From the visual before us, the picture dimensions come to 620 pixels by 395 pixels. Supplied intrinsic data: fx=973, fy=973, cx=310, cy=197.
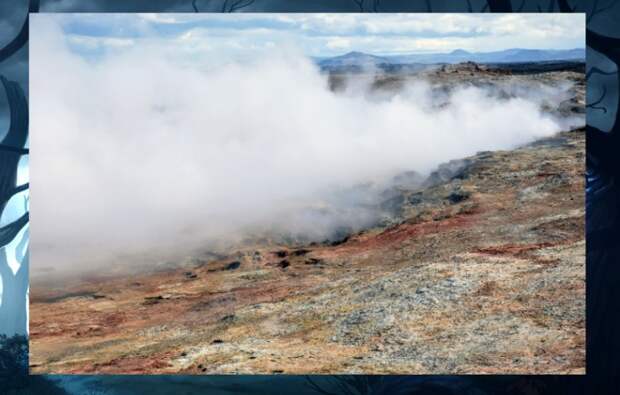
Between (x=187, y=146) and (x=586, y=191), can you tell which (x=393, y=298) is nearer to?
(x=586, y=191)

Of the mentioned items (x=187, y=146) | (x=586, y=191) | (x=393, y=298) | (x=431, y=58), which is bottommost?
(x=393, y=298)

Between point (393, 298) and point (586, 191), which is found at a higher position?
point (586, 191)

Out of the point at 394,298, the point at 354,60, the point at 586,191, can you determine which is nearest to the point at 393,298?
the point at 394,298

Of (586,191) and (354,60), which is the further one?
(354,60)

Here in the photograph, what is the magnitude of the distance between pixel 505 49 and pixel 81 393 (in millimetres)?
3323

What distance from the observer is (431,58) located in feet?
19.6

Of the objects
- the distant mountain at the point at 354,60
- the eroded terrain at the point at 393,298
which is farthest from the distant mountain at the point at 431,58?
the eroded terrain at the point at 393,298

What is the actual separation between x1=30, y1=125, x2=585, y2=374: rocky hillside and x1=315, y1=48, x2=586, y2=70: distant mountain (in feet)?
1.80

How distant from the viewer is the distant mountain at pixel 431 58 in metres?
5.90

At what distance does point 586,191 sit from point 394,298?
1.32 meters

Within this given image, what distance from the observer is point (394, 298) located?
5.94 metres

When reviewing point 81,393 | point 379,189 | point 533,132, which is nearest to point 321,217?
point 379,189

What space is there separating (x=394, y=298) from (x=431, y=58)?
1489 mm

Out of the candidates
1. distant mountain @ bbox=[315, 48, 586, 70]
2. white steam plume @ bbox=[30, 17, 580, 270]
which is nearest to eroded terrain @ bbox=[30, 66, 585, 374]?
white steam plume @ bbox=[30, 17, 580, 270]
